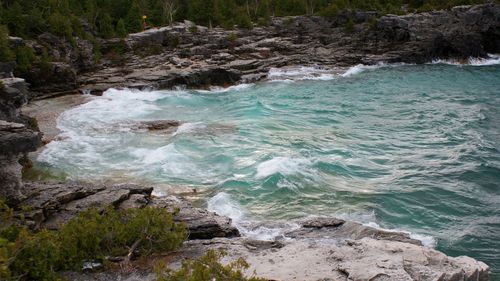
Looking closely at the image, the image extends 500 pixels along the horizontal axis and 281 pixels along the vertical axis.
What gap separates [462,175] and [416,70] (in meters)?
33.8

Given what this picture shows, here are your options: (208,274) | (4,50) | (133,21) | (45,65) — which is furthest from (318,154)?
(133,21)

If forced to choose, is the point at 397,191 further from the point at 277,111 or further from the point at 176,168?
the point at 277,111

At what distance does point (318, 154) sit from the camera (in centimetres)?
2394

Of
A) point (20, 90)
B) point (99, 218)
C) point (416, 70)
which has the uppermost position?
point (20, 90)

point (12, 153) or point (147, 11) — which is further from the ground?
point (147, 11)

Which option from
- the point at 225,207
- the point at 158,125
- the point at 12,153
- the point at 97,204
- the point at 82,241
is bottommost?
the point at 225,207

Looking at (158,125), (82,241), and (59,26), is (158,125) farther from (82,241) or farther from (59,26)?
(59,26)

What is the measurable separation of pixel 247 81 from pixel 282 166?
26.8 metres

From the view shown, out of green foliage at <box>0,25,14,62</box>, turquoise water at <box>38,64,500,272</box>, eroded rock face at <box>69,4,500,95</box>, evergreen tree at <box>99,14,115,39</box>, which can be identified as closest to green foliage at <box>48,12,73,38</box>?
eroded rock face at <box>69,4,500,95</box>

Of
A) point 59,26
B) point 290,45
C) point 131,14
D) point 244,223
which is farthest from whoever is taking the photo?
point 131,14

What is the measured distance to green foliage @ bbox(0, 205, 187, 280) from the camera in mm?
9898

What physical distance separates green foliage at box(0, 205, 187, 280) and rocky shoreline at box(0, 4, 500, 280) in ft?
1.72

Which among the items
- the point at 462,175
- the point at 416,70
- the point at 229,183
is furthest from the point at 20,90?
the point at 416,70

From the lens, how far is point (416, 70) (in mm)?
52875
